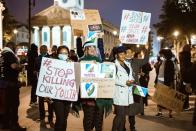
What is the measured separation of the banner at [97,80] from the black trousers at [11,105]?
268cm

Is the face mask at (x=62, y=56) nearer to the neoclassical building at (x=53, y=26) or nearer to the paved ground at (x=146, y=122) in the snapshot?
the paved ground at (x=146, y=122)

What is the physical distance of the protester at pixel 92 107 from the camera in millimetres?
9102

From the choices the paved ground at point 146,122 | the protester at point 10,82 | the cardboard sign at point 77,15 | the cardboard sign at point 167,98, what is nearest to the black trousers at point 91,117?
the protester at point 10,82

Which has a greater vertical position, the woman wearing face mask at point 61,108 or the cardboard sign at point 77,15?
the cardboard sign at point 77,15

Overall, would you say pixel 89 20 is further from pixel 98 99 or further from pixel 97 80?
pixel 98 99

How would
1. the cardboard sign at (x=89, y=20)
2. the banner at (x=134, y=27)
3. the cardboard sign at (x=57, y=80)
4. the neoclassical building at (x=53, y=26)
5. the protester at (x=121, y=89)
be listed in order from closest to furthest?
the cardboard sign at (x=57, y=80) → the protester at (x=121, y=89) → the banner at (x=134, y=27) → the cardboard sign at (x=89, y=20) → the neoclassical building at (x=53, y=26)

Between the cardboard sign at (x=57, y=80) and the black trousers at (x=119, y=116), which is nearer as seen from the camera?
the cardboard sign at (x=57, y=80)

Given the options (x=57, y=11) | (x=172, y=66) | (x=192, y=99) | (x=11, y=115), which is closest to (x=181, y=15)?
(x=192, y=99)

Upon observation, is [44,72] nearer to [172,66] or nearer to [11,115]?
[11,115]

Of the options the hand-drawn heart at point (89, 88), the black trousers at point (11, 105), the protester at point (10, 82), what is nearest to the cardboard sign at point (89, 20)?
the protester at point (10, 82)

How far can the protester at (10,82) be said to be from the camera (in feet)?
36.1

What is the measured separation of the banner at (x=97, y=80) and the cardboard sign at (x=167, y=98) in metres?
4.80

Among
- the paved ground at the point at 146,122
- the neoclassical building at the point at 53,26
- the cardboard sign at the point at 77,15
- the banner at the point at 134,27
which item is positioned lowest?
the paved ground at the point at 146,122

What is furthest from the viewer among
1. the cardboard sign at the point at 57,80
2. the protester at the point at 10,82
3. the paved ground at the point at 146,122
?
the paved ground at the point at 146,122
